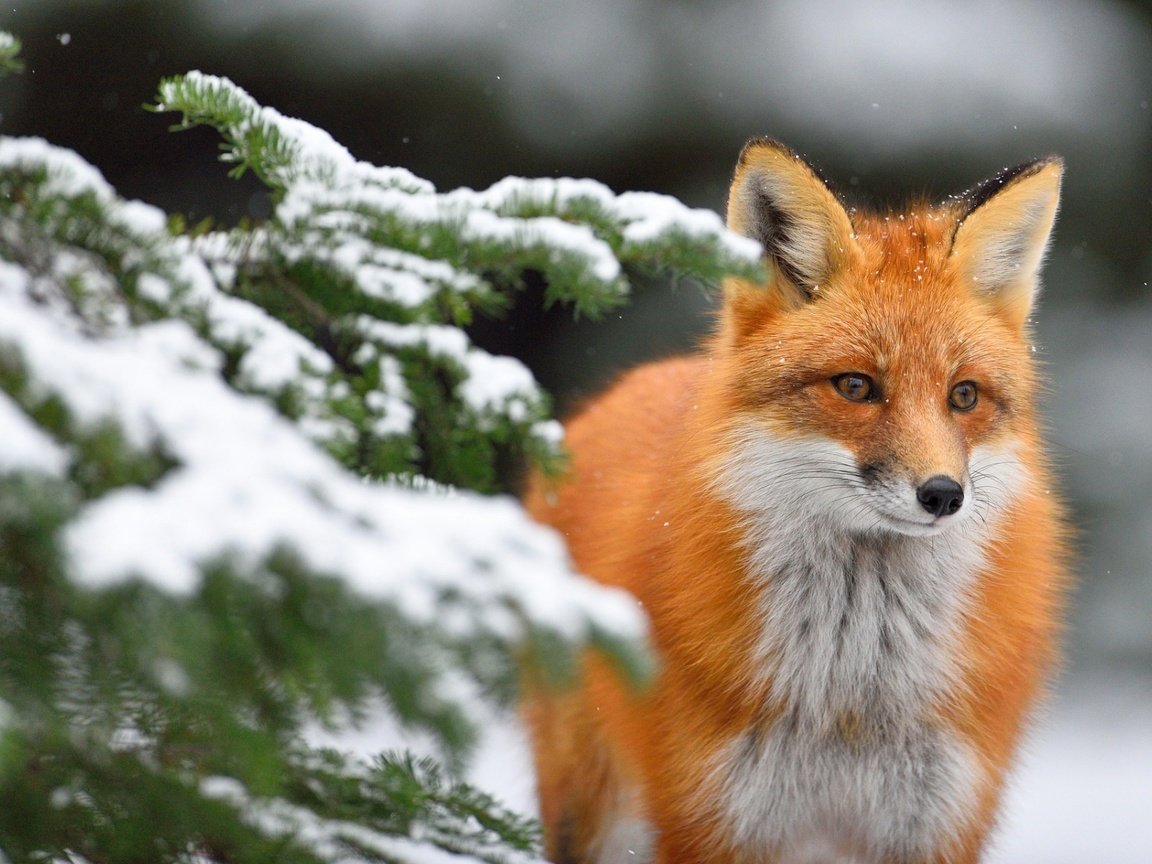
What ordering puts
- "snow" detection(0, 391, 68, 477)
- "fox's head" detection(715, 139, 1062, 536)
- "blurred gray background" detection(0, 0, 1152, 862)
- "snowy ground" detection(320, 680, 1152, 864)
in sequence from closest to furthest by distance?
1. "snow" detection(0, 391, 68, 477)
2. "fox's head" detection(715, 139, 1062, 536)
3. "snowy ground" detection(320, 680, 1152, 864)
4. "blurred gray background" detection(0, 0, 1152, 862)

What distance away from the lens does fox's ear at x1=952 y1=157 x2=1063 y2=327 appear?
266cm

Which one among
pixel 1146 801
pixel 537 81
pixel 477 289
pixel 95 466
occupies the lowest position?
pixel 95 466

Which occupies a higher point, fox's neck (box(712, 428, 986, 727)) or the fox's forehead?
the fox's forehead

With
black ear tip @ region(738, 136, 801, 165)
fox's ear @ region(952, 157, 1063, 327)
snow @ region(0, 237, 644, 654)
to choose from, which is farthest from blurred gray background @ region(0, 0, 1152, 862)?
snow @ region(0, 237, 644, 654)

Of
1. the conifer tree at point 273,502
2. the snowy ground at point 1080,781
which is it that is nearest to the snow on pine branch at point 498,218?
the conifer tree at point 273,502

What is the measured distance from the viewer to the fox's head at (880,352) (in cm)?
236

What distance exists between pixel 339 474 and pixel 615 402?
→ 8.74ft

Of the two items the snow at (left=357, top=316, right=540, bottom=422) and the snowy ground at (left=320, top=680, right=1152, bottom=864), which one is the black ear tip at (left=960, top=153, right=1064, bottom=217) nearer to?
the snow at (left=357, top=316, right=540, bottom=422)

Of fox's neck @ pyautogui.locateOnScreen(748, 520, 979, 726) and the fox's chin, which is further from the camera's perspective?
fox's neck @ pyautogui.locateOnScreen(748, 520, 979, 726)

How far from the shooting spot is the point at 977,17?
23.0ft

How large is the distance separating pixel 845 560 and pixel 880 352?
46 cm

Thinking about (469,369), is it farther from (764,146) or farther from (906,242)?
(906,242)

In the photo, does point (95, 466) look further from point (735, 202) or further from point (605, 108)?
point (605, 108)

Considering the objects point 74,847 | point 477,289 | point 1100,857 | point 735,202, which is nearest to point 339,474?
point 477,289
